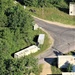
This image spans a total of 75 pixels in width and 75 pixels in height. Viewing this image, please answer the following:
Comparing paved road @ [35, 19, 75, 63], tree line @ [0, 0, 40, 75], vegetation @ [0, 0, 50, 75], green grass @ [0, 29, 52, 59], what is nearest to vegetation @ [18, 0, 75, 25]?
→ paved road @ [35, 19, 75, 63]

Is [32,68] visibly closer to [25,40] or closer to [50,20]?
[25,40]

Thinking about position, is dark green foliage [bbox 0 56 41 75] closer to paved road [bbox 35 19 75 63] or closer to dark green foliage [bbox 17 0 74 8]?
paved road [bbox 35 19 75 63]

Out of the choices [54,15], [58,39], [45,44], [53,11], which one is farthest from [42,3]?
[45,44]

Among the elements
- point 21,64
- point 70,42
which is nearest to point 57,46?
point 70,42

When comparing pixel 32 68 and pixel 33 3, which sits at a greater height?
pixel 33 3

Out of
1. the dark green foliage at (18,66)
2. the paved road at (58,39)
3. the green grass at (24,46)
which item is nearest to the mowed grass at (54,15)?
the paved road at (58,39)

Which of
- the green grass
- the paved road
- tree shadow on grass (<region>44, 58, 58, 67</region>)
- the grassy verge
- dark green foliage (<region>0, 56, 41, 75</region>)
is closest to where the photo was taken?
dark green foliage (<region>0, 56, 41, 75</region>)

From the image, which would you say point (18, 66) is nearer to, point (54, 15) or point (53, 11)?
point (54, 15)
